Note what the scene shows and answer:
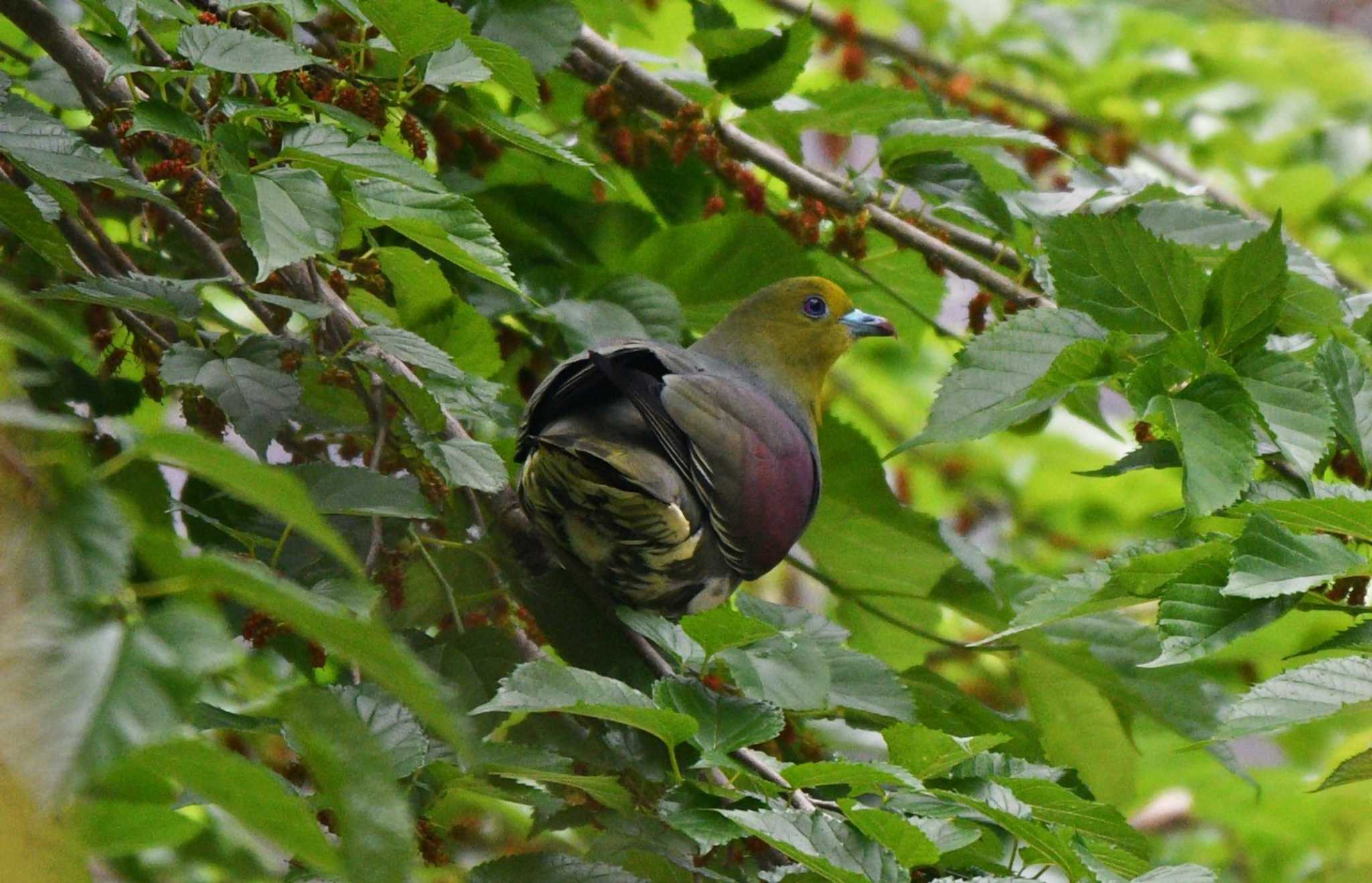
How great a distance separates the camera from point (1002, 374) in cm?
218

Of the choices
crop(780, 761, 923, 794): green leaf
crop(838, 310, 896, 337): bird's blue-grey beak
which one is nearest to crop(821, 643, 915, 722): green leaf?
crop(780, 761, 923, 794): green leaf

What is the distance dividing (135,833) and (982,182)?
79.8 inches

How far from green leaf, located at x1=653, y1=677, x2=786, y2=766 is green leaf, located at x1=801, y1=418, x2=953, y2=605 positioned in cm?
104

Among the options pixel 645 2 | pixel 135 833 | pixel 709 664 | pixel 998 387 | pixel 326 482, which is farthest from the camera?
pixel 645 2

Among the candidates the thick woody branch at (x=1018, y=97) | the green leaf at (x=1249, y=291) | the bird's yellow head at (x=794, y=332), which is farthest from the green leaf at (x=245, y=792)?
the thick woody branch at (x=1018, y=97)

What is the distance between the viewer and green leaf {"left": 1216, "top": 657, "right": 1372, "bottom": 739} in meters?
1.63

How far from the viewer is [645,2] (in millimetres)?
4086

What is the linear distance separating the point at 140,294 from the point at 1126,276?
1.41 m

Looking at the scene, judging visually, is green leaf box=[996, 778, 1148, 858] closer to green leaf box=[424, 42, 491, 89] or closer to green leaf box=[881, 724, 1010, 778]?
green leaf box=[881, 724, 1010, 778]

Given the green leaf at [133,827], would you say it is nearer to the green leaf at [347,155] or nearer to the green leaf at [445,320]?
the green leaf at [347,155]

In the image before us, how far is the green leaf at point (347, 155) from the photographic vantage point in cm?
191

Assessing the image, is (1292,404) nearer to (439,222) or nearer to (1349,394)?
(1349,394)

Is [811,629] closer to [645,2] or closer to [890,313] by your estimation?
[890,313]

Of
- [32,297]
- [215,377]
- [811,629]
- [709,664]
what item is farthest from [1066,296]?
Result: [32,297]
